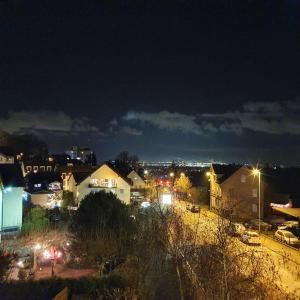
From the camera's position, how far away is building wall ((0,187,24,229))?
33625 millimetres

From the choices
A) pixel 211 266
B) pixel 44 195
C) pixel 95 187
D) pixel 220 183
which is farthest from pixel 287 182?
pixel 211 266

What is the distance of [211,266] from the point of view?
49.8 ft

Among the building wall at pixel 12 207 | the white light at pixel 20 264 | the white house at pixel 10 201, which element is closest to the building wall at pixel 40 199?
the white house at pixel 10 201

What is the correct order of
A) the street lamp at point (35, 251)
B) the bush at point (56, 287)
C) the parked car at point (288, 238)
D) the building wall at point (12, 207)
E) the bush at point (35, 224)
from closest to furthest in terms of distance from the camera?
1. the bush at point (56, 287)
2. the street lamp at point (35, 251)
3. the parked car at point (288, 238)
4. the bush at point (35, 224)
5. the building wall at point (12, 207)

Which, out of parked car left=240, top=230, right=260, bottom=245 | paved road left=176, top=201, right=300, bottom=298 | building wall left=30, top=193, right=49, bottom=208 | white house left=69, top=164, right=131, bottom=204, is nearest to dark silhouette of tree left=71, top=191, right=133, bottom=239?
paved road left=176, top=201, right=300, bottom=298

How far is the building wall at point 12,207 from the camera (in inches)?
1324

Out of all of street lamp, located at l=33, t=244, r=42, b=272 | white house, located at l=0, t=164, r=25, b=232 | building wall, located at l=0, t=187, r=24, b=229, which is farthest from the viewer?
building wall, located at l=0, t=187, r=24, b=229

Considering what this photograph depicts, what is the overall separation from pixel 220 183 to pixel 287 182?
1158 cm

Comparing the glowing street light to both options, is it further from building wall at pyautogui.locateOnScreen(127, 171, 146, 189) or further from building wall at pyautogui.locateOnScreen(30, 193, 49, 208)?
building wall at pyautogui.locateOnScreen(127, 171, 146, 189)

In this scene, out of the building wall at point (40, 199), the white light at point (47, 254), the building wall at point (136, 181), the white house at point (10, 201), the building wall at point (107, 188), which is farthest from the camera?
the building wall at point (136, 181)

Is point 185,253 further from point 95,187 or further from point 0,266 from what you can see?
point 95,187

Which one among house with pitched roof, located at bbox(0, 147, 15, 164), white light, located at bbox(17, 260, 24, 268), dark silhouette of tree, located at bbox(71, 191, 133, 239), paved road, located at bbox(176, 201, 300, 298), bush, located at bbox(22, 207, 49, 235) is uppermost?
house with pitched roof, located at bbox(0, 147, 15, 164)

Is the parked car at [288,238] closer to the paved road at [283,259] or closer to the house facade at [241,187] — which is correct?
the paved road at [283,259]

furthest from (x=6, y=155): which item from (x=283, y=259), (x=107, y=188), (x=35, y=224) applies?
(x=283, y=259)
